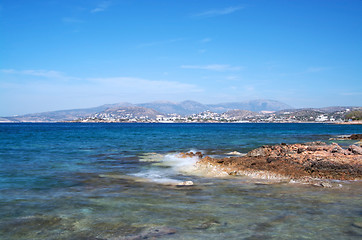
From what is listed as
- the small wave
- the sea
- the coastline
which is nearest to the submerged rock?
the sea

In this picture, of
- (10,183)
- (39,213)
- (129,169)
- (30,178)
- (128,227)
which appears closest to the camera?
(128,227)

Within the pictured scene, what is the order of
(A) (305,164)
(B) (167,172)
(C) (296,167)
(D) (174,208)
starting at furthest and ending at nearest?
1. (B) (167,172)
2. (A) (305,164)
3. (C) (296,167)
4. (D) (174,208)

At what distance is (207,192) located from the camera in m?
12.9

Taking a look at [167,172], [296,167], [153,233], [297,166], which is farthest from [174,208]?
[297,166]

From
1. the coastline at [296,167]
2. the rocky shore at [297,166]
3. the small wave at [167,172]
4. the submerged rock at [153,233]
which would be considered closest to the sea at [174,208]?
the submerged rock at [153,233]

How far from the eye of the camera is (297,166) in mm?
17031

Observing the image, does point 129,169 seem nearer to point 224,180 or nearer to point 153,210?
point 224,180

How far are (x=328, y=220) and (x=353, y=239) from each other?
4.81 feet

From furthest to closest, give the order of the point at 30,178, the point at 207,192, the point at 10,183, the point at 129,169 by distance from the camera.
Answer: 1. the point at 129,169
2. the point at 30,178
3. the point at 10,183
4. the point at 207,192

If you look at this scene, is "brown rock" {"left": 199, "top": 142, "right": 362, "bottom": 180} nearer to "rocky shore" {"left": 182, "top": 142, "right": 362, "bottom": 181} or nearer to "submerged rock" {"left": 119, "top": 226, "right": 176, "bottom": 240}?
"rocky shore" {"left": 182, "top": 142, "right": 362, "bottom": 181}

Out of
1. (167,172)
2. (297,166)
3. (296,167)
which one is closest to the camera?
(296,167)

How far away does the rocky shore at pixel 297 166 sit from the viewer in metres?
Answer: 15.5

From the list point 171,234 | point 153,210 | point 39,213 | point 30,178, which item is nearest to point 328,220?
point 171,234

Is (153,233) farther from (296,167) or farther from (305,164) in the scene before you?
(305,164)
